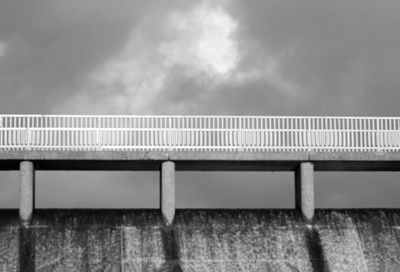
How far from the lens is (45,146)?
55.7 metres

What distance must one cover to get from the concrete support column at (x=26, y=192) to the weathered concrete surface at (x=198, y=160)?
1.52 ft

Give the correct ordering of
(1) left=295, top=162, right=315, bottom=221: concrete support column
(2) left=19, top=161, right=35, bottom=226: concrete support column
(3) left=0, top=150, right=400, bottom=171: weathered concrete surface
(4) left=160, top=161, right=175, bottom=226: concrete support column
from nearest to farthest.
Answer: (2) left=19, top=161, right=35, bottom=226: concrete support column → (3) left=0, top=150, right=400, bottom=171: weathered concrete surface → (4) left=160, top=161, right=175, bottom=226: concrete support column → (1) left=295, top=162, right=315, bottom=221: concrete support column

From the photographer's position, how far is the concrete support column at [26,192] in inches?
2175

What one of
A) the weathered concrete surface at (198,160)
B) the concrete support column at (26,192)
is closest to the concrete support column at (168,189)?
the weathered concrete surface at (198,160)

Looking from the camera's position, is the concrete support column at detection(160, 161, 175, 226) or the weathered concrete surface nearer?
the weathered concrete surface

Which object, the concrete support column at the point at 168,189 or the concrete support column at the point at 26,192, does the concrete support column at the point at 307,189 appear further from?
the concrete support column at the point at 26,192

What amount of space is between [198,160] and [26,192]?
823 cm

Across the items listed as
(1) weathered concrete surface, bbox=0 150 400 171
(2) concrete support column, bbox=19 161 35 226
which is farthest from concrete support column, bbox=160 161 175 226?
(2) concrete support column, bbox=19 161 35 226

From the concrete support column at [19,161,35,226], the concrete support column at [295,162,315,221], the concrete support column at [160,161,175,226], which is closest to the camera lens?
the concrete support column at [19,161,35,226]

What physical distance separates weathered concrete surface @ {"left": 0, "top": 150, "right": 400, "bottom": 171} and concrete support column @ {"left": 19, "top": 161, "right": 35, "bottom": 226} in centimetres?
46

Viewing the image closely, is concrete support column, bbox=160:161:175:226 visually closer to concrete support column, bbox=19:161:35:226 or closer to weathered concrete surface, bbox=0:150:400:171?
weathered concrete surface, bbox=0:150:400:171

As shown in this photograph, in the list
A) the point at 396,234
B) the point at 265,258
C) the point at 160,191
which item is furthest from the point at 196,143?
the point at 396,234

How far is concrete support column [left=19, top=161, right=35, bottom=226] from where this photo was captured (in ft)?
181

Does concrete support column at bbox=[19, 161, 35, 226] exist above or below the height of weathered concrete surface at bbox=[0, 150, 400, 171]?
below
